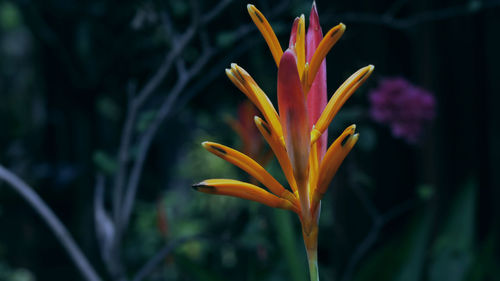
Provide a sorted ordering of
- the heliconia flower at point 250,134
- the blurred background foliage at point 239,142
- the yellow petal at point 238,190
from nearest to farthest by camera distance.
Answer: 1. the yellow petal at point 238,190
2. the blurred background foliage at point 239,142
3. the heliconia flower at point 250,134

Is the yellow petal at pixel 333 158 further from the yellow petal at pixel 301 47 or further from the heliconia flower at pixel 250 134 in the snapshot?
the heliconia flower at pixel 250 134

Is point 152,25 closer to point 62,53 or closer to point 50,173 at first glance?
point 62,53

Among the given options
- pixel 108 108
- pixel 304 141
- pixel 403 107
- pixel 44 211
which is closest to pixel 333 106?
pixel 304 141

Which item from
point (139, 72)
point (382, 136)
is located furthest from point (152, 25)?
point (382, 136)

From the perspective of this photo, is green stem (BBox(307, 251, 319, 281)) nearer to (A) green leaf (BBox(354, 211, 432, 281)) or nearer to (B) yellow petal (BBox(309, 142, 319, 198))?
(B) yellow petal (BBox(309, 142, 319, 198))

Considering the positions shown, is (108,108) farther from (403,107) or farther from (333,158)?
A: (333,158)

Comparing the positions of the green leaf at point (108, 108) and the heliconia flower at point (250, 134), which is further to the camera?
the green leaf at point (108, 108)

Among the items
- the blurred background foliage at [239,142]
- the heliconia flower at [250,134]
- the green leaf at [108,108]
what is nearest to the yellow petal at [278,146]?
the blurred background foliage at [239,142]
